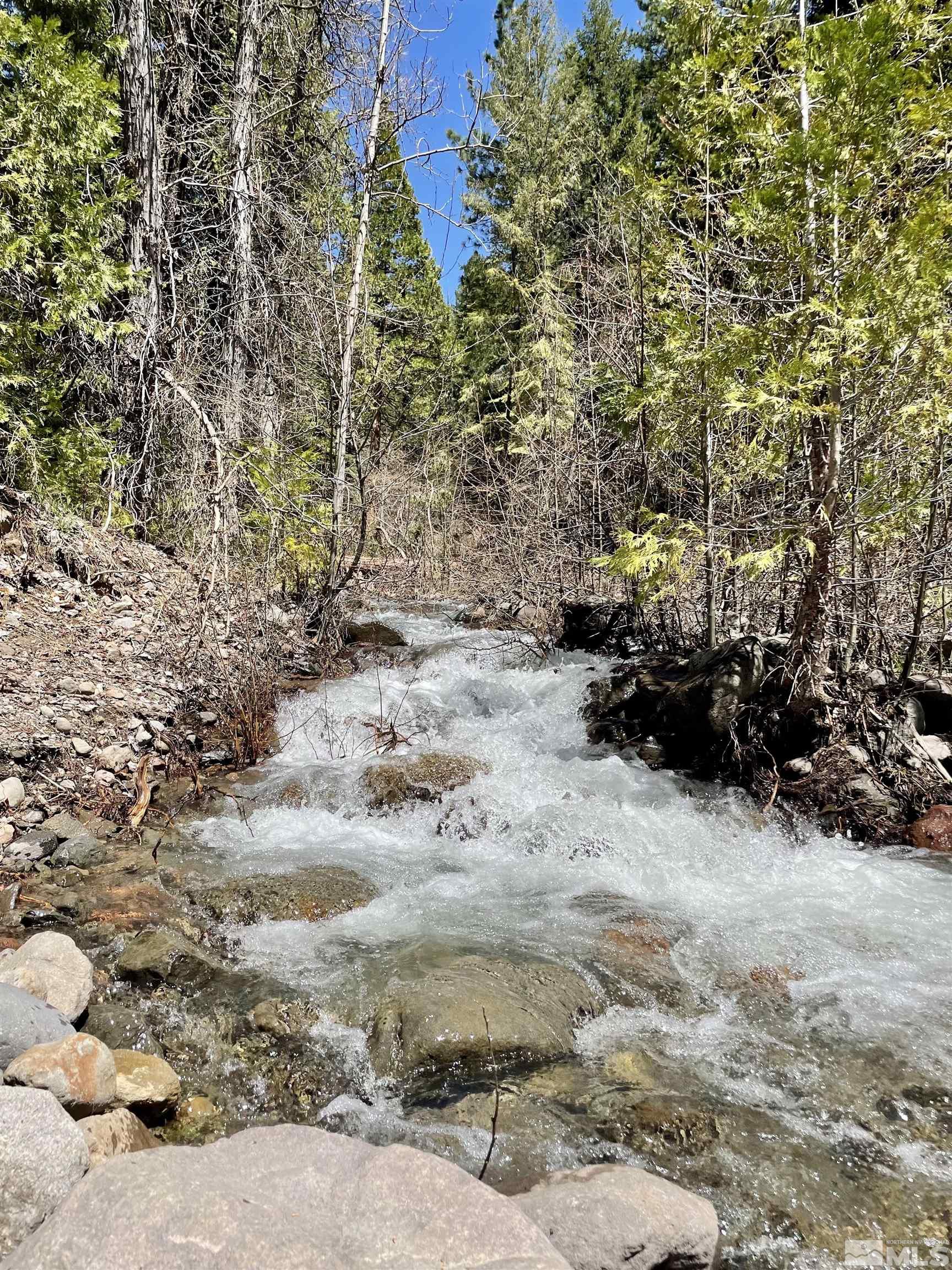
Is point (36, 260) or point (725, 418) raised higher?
point (36, 260)

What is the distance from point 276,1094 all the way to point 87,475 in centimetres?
615

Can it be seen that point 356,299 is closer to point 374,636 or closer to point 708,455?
point 374,636

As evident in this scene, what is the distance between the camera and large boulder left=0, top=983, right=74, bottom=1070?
244 centimetres

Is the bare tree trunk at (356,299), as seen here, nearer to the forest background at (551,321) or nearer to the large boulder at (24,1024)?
the forest background at (551,321)

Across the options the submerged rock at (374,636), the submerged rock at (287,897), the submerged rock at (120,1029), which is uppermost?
the submerged rock at (374,636)

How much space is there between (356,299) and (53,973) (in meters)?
7.06

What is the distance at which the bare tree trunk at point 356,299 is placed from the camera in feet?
26.9

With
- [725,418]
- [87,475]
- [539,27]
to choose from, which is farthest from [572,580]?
[539,27]

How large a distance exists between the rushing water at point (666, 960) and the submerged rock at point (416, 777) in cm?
11

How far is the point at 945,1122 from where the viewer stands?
2779 millimetres

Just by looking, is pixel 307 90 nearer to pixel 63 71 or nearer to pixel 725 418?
pixel 63 71

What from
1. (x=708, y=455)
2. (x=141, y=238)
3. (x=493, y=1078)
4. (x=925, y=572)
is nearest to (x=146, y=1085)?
(x=493, y=1078)

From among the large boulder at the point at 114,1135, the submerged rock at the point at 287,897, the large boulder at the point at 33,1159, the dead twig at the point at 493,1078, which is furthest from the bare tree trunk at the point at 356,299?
the large boulder at the point at 33,1159

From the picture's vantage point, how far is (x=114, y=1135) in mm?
2365
